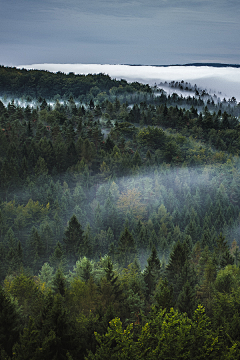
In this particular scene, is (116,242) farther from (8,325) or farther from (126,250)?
(8,325)

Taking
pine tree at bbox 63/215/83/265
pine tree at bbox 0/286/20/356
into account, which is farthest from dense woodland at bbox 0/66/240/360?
pine tree at bbox 63/215/83/265

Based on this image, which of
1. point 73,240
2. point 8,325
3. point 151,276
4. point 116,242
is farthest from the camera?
point 116,242

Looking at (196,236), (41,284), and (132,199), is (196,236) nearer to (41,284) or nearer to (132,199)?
(132,199)

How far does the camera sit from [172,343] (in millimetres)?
31719

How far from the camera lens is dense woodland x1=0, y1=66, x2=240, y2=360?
112 feet

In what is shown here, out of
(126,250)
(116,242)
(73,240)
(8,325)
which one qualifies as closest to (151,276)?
(126,250)

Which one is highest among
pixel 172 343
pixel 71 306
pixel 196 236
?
pixel 172 343

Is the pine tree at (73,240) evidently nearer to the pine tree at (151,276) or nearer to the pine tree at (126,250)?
the pine tree at (126,250)

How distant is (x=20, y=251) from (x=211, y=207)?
65590mm

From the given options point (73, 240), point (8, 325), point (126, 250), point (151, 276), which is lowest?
point (73, 240)

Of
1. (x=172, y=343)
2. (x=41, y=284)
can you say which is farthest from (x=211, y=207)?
(x=172, y=343)

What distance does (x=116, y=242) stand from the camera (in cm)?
9650

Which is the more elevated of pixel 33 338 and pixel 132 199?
pixel 33 338

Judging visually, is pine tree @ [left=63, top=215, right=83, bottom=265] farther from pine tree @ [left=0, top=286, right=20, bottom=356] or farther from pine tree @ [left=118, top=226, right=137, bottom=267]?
pine tree @ [left=0, top=286, right=20, bottom=356]
